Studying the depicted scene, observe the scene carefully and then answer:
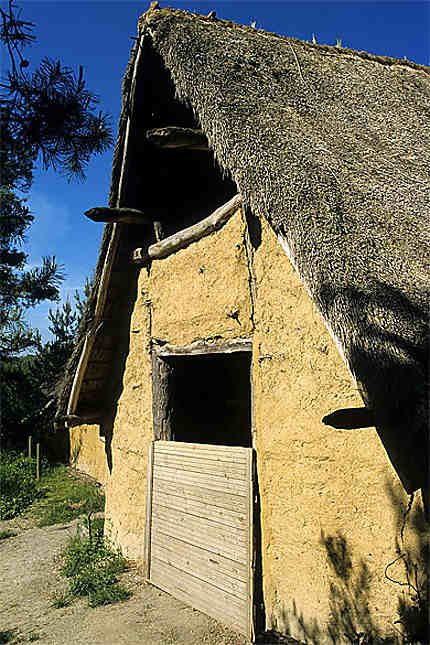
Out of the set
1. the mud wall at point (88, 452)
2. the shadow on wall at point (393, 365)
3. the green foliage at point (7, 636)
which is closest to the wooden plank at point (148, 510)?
the green foliage at point (7, 636)

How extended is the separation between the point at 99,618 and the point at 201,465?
5.22 feet

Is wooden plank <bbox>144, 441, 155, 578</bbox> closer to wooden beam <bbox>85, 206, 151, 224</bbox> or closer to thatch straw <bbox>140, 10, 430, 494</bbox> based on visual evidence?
wooden beam <bbox>85, 206, 151, 224</bbox>

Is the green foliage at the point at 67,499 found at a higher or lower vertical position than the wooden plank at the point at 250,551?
lower

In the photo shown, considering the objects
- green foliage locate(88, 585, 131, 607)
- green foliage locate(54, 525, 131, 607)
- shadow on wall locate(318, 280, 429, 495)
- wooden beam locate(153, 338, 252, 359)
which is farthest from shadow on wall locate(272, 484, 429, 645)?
green foliage locate(54, 525, 131, 607)

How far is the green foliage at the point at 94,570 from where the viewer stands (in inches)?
180

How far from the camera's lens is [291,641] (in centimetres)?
335

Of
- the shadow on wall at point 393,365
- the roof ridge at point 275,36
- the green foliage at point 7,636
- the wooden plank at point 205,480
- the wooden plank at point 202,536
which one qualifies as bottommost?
the green foliage at point 7,636

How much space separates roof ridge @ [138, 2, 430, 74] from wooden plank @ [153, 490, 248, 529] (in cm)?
445

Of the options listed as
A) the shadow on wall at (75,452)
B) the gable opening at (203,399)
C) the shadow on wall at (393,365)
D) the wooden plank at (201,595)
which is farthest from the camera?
the shadow on wall at (75,452)

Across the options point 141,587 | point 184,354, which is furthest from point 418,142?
point 141,587

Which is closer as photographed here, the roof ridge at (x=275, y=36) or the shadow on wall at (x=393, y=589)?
the shadow on wall at (x=393, y=589)

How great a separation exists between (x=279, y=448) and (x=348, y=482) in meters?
0.64

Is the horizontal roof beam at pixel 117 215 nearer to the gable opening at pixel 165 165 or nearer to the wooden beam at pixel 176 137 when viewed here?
the gable opening at pixel 165 165

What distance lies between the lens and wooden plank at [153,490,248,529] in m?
3.89
